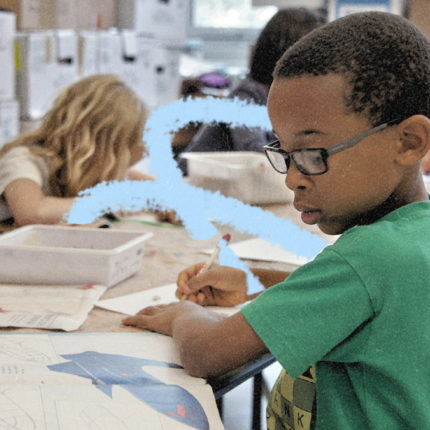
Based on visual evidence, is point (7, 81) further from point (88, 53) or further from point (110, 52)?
point (110, 52)

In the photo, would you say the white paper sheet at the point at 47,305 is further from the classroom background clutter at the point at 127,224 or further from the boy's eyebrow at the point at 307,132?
the boy's eyebrow at the point at 307,132

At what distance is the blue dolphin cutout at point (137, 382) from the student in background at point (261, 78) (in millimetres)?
1359

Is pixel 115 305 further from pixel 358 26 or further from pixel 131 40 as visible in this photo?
pixel 131 40

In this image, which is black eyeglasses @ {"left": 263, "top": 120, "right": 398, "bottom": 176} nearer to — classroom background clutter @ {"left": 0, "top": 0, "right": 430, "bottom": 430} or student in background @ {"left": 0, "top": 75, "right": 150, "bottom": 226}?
classroom background clutter @ {"left": 0, "top": 0, "right": 430, "bottom": 430}

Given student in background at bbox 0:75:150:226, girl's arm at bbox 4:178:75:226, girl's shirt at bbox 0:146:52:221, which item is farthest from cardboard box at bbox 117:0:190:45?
girl's arm at bbox 4:178:75:226

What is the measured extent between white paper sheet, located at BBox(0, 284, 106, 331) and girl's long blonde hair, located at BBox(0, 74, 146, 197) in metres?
0.60

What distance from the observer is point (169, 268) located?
3.79 feet

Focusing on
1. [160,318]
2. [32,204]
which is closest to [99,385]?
[160,318]

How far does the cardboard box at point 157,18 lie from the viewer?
300cm

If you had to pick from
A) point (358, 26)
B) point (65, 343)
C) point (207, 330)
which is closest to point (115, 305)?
point (65, 343)

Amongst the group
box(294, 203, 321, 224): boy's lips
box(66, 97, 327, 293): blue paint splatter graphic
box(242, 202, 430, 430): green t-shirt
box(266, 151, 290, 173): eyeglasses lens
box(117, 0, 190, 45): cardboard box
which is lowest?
box(66, 97, 327, 293): blue paint splatter graphic

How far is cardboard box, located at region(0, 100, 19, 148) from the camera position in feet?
7.61

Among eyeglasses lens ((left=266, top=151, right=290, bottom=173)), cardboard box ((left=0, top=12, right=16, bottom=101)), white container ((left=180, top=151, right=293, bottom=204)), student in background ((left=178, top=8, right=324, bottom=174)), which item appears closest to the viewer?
eyeglasses lens ((left=266, top=151, right=290, bottom=173))

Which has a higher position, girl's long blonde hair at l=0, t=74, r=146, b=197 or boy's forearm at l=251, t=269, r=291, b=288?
girl's long blonde hair at l=0, t=74, r=146, b=197
